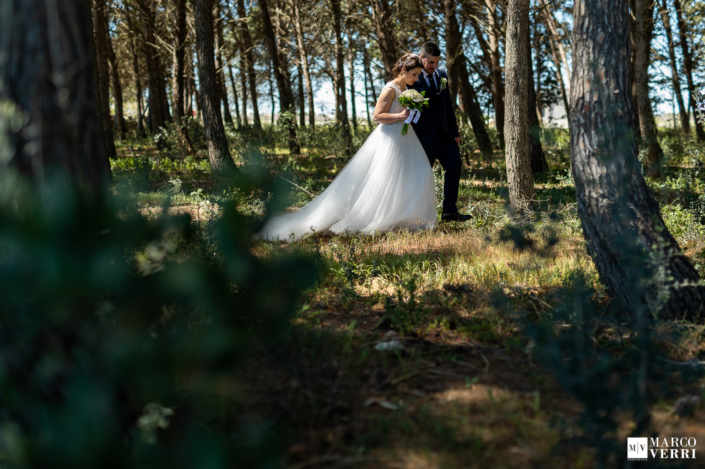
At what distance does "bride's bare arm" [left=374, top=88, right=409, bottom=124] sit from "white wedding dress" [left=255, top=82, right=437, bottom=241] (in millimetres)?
79

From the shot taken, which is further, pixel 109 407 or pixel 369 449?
pixel 369 449

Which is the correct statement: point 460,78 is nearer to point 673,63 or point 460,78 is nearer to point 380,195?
point 673,63

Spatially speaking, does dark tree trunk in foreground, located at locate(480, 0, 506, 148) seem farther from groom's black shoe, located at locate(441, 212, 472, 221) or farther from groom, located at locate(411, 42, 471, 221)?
groom's black shoe, located at locate(441, 212, 472, 221)

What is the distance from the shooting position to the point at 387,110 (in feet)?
22.3

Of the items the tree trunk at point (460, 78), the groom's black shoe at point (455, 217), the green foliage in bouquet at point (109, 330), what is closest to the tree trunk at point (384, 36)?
the tree trunk at point (460, 78)

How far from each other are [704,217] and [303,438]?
466 cm

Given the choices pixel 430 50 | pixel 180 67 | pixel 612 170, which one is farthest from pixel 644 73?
pixel 180 67

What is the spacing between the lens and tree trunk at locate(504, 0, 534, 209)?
6.91 meters

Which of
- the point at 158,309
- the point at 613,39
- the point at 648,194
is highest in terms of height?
the point at 613,39

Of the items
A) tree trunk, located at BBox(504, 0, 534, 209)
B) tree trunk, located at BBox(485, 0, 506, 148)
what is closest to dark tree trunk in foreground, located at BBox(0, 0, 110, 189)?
Result: tree trunk, located at BBox(504, 0, 534, 209)

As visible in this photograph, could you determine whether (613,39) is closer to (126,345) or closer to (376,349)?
(376,349)

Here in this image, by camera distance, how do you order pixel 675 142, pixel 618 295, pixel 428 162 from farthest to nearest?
pixel 675 142
pixel 428 162
pixel 618 295

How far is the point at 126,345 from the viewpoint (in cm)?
161

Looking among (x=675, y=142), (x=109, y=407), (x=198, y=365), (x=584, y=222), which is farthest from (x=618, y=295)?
(x=675, y=142)
